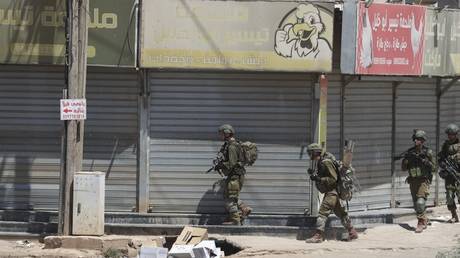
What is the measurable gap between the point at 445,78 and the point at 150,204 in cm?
605

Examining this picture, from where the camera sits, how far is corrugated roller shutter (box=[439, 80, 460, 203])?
14250mm

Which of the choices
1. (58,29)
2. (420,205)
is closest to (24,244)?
(58,29)

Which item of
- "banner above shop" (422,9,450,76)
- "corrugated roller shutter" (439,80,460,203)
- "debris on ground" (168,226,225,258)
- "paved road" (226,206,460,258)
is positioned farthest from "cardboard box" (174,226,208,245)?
"corrugated roller shutter" (439,80,460,203)

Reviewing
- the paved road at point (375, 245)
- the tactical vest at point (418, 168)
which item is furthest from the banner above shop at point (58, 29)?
the tactical vest at point (418, 168)

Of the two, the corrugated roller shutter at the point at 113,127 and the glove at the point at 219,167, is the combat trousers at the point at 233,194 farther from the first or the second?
the corrugated roller shutter at the point at 113,127

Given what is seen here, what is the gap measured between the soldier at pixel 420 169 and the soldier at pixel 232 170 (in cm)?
278

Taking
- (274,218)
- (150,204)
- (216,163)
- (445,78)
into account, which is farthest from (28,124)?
(445,78)

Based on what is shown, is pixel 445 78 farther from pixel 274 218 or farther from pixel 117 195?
pixel 117 195

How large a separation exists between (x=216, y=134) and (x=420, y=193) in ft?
11.5

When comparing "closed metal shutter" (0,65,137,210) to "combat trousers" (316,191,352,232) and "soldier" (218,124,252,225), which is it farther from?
"combat trousers" (316,191,352,232)

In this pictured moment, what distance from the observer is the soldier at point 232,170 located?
1159 centimetres

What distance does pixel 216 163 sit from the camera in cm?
1191

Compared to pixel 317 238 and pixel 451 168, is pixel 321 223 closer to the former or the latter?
pixel 317 238

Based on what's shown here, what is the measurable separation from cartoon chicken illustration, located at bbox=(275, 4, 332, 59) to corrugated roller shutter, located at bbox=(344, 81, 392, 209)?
1.22 metres
